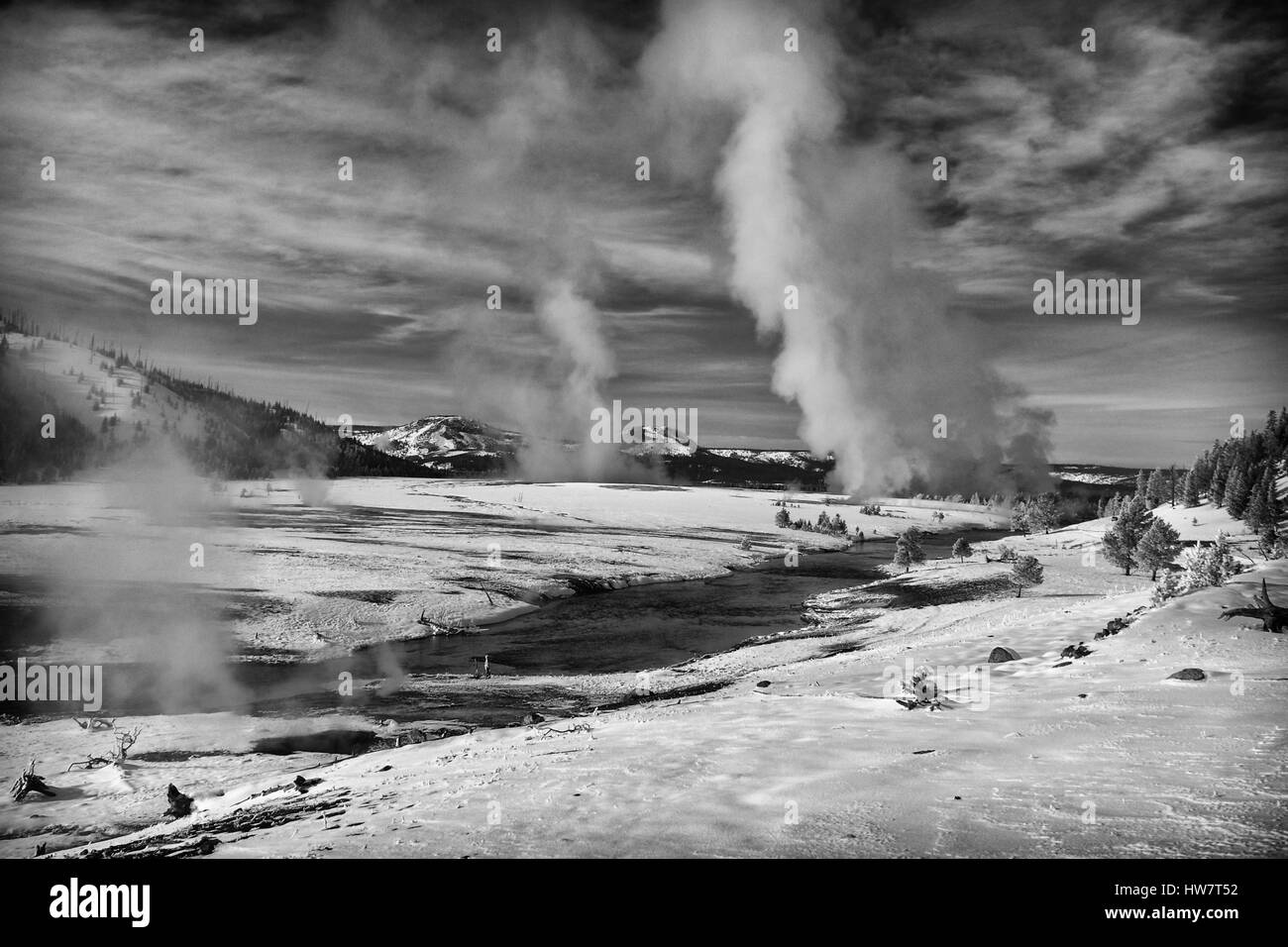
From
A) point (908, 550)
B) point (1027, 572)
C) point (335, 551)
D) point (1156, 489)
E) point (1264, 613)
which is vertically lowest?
point (908, 550)

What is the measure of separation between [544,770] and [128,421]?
191 metres

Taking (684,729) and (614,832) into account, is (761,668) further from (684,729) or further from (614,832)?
(614,832)

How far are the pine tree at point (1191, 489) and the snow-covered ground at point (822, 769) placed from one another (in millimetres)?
96818

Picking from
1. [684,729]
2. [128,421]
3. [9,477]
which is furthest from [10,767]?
[128,421]

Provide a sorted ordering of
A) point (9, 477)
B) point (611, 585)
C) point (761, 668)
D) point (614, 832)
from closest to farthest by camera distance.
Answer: point (614, 832)
point (761, 668)
point (611, 585)
point (9, 477)

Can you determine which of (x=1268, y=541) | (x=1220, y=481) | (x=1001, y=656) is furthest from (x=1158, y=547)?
(x=1220, y=481)

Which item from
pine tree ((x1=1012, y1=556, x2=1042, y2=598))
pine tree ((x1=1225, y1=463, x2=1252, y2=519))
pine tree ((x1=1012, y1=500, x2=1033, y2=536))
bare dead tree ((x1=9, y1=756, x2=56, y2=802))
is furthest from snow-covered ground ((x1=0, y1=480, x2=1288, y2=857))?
pine tree ((x1=1012, y1=500, x2=1033, y2=536))

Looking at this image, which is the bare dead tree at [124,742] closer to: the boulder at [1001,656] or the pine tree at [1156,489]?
the boulder at [1001,656]

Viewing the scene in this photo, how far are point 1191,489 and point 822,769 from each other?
12103 centimetres

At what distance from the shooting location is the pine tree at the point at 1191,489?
9781cm

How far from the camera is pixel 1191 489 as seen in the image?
98750mm

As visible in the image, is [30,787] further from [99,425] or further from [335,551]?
[99,425]

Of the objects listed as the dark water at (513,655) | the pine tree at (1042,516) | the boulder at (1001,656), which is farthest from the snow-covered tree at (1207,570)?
the pine tree at (1042,516)
